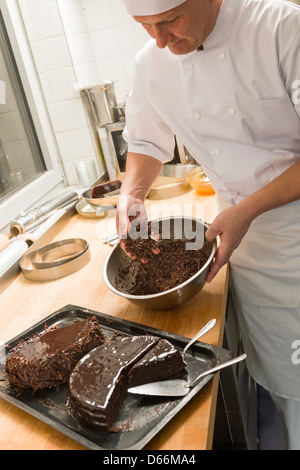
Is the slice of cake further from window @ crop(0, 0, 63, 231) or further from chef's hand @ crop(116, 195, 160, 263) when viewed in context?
window @ crop(0, 0, 63, 231)

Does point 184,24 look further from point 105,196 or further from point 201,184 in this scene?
point 105,196

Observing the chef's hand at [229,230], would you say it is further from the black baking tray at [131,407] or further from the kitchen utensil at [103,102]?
the kitchen utensil at [103,102]

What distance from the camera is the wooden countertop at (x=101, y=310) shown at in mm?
864

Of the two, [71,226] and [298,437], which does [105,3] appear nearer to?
[71,226]

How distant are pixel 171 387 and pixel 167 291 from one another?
→ 11.0 inches

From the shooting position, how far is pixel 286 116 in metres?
1.24

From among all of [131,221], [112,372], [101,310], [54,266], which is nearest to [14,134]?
[54,266]

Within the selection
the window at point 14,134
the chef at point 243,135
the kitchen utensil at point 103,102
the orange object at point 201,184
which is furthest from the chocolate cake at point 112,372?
the kitchen utensil at point 103,102

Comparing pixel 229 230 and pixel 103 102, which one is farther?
pixel 103 102

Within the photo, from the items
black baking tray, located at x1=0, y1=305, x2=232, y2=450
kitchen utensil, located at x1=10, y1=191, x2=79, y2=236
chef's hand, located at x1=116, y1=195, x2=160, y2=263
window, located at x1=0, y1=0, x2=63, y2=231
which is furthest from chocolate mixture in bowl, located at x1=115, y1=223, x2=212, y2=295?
window, located at x1=0, y1=0, x2=63, y2=231

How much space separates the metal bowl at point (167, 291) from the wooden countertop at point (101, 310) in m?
0.07

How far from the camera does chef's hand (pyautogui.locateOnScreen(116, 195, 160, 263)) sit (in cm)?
134

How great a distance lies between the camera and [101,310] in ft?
4.41

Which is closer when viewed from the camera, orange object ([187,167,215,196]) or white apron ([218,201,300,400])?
white apron ([218,201,300,400])
